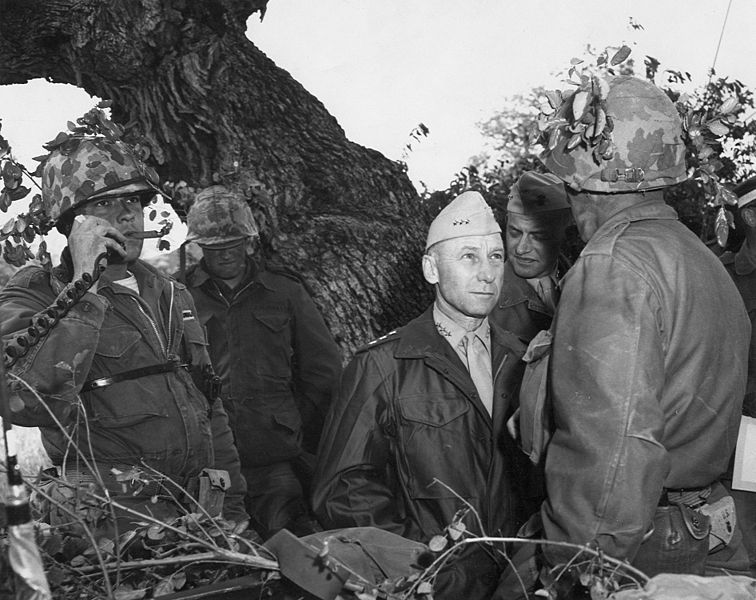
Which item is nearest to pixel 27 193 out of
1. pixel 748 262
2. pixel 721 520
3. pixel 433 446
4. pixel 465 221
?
pixel 465 221

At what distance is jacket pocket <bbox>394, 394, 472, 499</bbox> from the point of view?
343cm

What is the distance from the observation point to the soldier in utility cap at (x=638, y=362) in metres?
2.35

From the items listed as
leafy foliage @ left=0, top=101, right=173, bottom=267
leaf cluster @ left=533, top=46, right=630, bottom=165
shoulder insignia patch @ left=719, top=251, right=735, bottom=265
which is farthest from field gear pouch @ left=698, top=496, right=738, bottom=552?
shoulder insignia patch @ left=719, top=251, right=735, bottom=265

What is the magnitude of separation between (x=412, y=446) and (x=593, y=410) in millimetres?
1172

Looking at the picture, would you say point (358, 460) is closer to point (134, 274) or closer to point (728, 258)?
point (134, 274)

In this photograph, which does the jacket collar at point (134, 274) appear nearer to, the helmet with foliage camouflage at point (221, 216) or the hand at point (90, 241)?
the hand at point (90, 241)

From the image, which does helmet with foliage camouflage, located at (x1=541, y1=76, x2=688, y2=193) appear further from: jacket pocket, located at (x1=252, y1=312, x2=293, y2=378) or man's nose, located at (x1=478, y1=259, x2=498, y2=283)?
jacket pocket, located at (x1=252, y1=312, x2=293, y2=378)

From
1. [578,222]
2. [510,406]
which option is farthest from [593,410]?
[510,406]

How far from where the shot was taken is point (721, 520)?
107 inches

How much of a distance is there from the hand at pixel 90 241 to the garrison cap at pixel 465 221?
3.87 ft

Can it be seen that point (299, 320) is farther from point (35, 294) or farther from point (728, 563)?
point (728, 563)

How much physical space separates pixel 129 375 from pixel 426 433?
109 centimetres

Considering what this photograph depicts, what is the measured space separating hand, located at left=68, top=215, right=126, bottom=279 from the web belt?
0.38 m

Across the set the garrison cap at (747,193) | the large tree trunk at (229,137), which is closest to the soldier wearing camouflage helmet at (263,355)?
the large tree trunk at (229,137)
